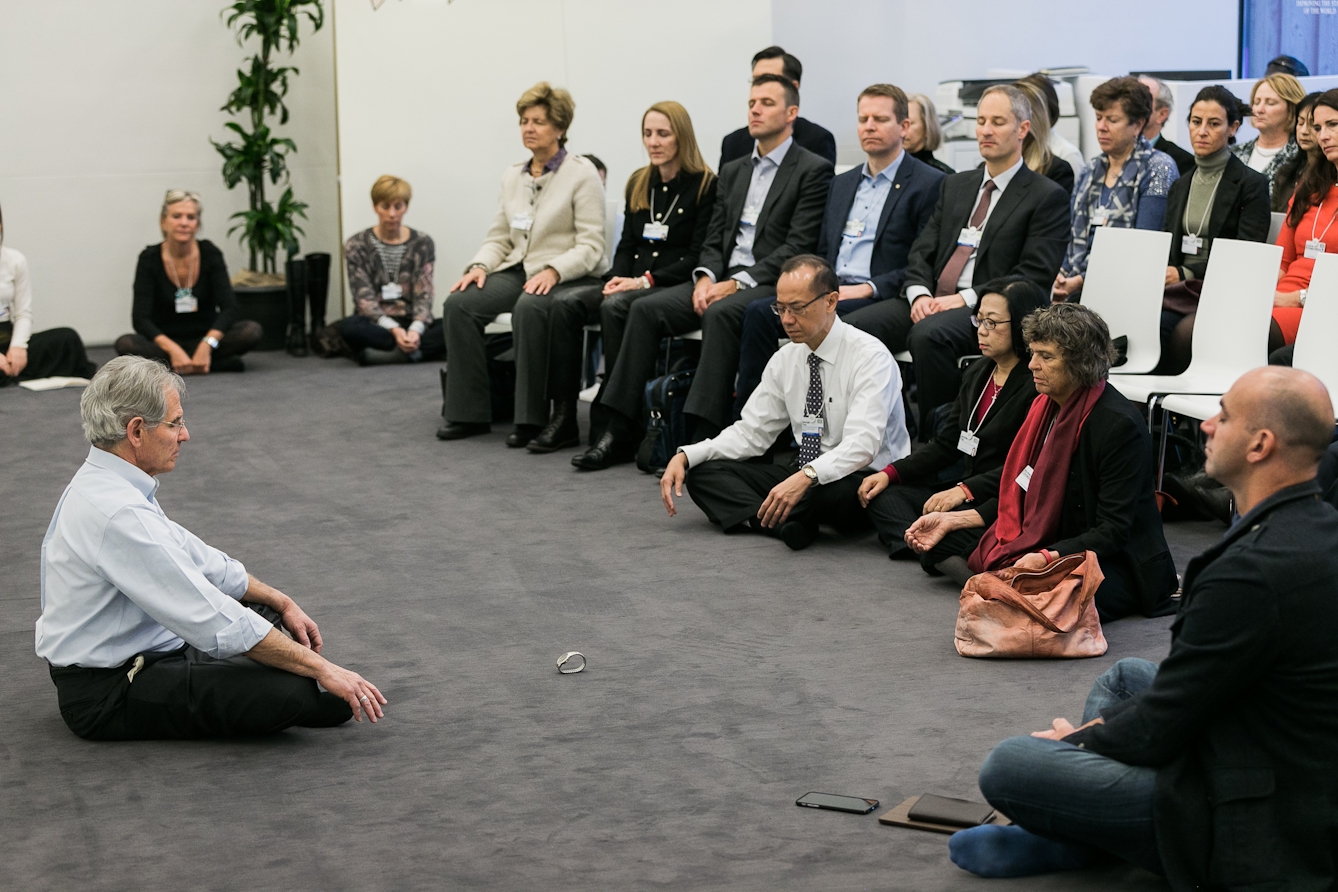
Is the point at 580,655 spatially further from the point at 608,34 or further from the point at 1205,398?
the point at 608,34

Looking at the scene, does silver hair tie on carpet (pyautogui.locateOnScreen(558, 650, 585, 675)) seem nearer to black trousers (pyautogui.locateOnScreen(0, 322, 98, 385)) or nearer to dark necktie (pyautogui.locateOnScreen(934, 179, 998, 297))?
dark necktie (pyautogui.locateOnScreen(934, 179, 998, 297))

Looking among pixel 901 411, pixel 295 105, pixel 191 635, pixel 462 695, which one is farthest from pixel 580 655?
pixel 295 105

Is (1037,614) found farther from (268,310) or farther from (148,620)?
(268,310)

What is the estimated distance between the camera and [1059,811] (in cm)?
251

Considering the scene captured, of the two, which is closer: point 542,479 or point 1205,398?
point 1205,398

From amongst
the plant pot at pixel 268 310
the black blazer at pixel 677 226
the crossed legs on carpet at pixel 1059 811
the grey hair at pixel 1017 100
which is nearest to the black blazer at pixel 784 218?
the black blazer at pixel 677 226

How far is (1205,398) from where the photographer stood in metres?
5.06

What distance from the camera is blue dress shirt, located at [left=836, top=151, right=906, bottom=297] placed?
624 cm

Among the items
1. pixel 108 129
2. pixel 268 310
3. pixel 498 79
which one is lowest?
pixel 268 310

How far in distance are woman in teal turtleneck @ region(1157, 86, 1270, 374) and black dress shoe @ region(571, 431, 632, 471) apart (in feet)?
7.65

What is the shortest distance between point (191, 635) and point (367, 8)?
22.8ft

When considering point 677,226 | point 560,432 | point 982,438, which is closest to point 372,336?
point 560,432

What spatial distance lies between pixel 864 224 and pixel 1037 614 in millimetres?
2839

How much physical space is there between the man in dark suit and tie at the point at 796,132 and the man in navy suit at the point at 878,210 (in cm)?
39
